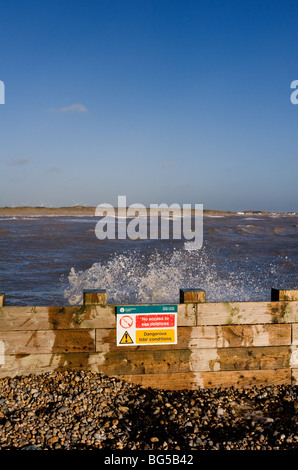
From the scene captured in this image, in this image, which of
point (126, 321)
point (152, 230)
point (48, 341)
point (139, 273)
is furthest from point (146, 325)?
point (152, 230)

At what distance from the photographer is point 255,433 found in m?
4.69

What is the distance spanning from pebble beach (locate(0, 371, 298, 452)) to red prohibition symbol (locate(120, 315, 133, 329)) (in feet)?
2.53

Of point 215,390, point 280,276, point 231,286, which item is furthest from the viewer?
point 280,276

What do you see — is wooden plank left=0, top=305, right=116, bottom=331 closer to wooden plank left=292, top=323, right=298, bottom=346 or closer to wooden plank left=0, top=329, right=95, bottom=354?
wooden plank left=0, top=329, right=95, bottom=354

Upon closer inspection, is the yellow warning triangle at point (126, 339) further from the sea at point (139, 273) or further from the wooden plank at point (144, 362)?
the sea at point (139, 273)

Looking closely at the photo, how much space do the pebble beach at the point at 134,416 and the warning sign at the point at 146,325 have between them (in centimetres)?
64

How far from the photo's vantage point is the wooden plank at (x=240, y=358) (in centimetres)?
575

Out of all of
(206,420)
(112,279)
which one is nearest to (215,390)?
(206,420)

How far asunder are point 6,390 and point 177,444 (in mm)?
2328

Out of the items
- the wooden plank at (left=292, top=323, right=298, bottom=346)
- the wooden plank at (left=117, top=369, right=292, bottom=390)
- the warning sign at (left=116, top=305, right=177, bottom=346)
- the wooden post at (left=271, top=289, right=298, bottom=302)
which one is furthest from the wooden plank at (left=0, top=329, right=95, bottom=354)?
the wooden plank at (left=292, top=323, right=298, bottom=346)

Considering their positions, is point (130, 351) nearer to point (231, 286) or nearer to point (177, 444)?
point (177, 444)

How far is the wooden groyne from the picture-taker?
545 cm

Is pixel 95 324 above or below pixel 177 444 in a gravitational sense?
above

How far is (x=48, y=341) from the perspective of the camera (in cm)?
548
